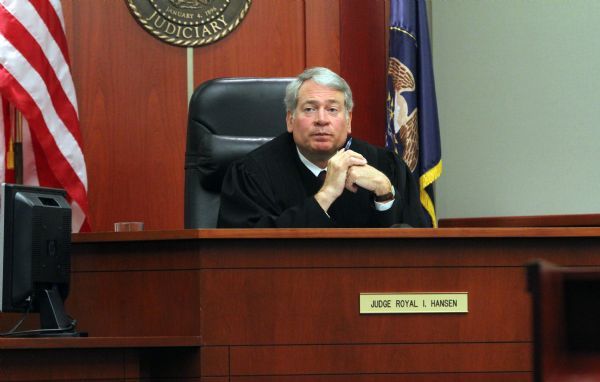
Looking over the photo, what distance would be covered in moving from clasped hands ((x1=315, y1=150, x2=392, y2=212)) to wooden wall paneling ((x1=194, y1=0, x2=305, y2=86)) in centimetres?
190

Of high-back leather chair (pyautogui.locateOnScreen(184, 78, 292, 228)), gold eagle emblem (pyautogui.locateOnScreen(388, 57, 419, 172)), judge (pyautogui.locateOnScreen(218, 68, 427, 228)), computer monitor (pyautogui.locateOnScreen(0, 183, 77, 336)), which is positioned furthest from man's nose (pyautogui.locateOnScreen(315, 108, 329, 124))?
gold eagle emblem (pyautogui.locateOnScreen(388, 57, 419, 172))

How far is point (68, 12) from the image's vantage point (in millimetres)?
5188

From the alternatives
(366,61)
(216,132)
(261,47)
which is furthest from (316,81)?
(366,61)

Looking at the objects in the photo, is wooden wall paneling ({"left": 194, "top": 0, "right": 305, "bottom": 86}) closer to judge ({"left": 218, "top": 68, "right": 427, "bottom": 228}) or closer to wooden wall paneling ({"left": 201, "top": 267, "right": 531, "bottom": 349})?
judge ({"left": 218, "top": 68, "right": 427, "bottom": 228})

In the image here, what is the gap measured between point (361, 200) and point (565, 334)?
7.79ft

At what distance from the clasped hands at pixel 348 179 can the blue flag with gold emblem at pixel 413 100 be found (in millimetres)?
1608

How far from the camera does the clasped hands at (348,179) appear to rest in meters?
3.51

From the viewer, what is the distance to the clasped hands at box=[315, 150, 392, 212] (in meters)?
3.51

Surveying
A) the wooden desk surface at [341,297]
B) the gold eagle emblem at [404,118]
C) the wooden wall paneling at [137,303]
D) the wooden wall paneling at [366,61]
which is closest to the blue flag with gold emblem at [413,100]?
the gold eagle emblem at [404,118]

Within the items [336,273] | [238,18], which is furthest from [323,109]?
[238,18]

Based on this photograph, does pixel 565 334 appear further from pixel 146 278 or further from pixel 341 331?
pixel 146 278

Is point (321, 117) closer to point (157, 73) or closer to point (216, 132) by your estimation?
point (216, 132)

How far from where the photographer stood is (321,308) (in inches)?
110

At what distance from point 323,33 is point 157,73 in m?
0.88
